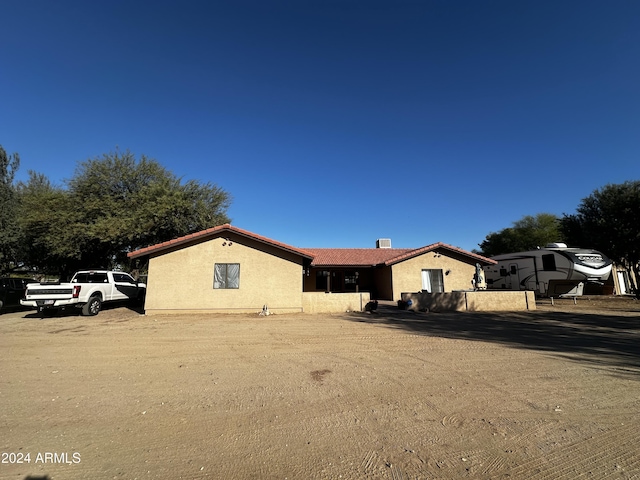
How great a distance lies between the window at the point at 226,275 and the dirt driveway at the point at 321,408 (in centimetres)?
593

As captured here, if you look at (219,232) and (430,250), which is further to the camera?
(430,250)

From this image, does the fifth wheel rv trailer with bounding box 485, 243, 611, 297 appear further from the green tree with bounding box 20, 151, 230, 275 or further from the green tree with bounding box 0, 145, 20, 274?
the green tree with bounding box 0, 145, 20, 274

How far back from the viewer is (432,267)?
65.9 feet

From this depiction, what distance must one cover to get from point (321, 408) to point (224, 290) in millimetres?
11132

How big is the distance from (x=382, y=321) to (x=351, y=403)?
26.1 ft

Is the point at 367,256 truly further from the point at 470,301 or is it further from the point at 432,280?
the point at 470,301

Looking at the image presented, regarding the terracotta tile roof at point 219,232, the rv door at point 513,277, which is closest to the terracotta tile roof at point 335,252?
the terracotta tile roof at point 219,232

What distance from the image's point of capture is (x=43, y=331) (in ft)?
32.9

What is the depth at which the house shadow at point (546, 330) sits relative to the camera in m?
6.97

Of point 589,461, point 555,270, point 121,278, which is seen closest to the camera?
point 589,461

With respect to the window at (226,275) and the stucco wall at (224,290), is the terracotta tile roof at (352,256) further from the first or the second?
the window at (226,275)

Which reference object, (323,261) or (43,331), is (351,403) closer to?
(43,331)

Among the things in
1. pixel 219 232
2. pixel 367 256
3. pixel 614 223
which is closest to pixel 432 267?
pixel 367 256

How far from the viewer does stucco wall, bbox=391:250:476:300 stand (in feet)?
64.9
